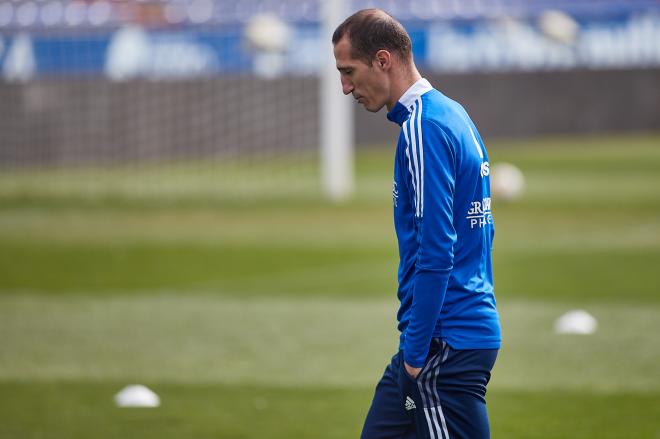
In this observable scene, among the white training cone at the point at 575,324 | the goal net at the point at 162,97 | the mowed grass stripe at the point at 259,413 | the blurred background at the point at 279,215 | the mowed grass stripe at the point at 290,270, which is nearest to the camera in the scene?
the mowed grass stripe at the point at 259,413

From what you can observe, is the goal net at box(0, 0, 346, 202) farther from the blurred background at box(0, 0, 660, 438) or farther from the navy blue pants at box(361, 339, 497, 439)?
the navy blue pants at box(361, 339, 497, 439)

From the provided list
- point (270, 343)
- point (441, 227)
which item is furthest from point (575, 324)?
point (441, 227)

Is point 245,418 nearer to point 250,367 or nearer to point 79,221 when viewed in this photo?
point 250,367

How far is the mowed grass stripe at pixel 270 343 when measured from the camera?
28.4 ft

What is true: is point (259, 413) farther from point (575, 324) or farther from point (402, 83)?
point (402, 83)

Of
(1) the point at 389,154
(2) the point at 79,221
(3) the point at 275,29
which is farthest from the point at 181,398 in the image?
(1) the point at 389,154

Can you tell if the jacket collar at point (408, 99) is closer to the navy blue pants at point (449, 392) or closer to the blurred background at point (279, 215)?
the navy blue pants at point (449, 392)

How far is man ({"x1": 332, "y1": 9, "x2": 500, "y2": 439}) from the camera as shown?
4.14 meters

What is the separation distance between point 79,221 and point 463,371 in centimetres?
1455

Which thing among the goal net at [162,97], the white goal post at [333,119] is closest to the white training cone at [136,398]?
the white goal post at [333,119]

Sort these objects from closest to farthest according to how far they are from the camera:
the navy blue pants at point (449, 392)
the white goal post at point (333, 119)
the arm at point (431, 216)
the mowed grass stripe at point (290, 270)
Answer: the arm at point (431, 216)
the navy blue pants at point (449, 392)
the mowed grass stripe at point (290, 270)
the white goal post at point (333, 119)

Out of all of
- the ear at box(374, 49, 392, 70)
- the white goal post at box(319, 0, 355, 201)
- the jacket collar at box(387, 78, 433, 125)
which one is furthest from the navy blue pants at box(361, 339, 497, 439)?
the white goal post at box(319, 0, 355, 201)

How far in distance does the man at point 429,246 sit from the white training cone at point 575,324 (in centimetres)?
578

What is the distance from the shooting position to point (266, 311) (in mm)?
11242
